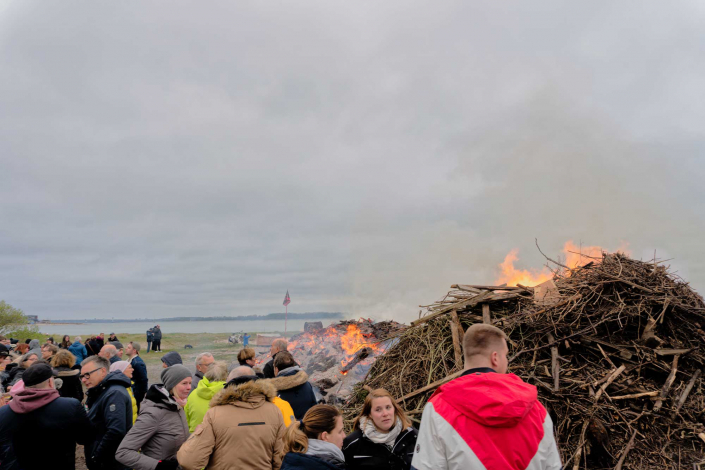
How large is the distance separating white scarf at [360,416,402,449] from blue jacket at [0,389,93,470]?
10.9 feet

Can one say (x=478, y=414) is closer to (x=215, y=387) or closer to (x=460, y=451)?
(x=460, y=451)

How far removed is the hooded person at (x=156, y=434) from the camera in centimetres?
426

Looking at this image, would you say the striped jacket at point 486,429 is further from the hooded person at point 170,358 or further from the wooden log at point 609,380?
the hooded person at point 170,358

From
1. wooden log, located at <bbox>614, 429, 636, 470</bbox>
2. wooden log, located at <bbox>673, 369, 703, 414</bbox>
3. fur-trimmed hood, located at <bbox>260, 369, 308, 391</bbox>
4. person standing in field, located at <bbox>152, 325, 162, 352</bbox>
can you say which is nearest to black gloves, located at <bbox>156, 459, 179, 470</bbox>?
fur-trimmed hood, located at <bbox>260, 369, 308, 391</bbox>

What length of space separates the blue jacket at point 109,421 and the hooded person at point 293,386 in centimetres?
188

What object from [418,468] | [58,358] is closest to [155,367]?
[58,358]

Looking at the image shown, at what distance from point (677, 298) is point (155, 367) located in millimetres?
25335

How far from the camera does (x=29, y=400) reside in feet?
14.1

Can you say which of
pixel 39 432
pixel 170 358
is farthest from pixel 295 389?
pixel 170 358

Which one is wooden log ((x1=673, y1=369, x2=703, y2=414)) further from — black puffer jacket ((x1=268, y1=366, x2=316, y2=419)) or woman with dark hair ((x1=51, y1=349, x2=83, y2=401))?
woman with dark hair ((x1=51, y1=349, x2=83, y2=401))

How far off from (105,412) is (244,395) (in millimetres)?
2277

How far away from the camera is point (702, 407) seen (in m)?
6.25

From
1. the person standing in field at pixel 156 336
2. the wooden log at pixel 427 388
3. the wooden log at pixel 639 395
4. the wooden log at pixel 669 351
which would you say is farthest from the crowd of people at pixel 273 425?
the person standing in field at pixel 156 336

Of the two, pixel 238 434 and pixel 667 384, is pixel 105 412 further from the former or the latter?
pixel 667 384
